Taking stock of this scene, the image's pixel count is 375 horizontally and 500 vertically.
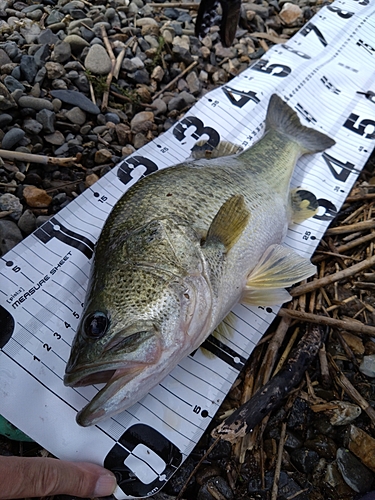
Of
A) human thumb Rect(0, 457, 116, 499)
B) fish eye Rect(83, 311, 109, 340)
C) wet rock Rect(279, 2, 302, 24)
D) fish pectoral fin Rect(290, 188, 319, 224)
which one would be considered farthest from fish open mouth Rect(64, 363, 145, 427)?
wet rock Rect(279, 2, 302, 24)

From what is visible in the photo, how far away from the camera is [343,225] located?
11.0 feet

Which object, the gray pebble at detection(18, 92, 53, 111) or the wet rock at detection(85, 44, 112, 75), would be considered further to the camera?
the wet rock at detection(85, 44, 112, 75)

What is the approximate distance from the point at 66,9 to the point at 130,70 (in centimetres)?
108

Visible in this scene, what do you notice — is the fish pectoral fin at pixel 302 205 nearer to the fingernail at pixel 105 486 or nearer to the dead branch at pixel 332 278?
the dead branch at pixel 332 278

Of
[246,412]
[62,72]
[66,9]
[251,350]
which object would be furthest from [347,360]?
[66,9]

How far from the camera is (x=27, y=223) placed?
2936mm

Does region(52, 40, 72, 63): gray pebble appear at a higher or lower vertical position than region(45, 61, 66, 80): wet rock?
higher

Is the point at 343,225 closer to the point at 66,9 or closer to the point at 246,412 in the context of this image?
the point at 246,412

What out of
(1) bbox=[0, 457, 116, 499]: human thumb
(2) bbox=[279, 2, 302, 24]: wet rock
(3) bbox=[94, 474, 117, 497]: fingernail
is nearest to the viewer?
(1) bbox=[0, 457, 116, 499]: human thumb

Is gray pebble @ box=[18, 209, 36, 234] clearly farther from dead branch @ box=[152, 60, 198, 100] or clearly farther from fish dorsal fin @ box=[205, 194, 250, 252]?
dead branch @ box=[152, 60, 198, 100]

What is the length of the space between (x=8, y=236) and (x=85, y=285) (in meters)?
0.61

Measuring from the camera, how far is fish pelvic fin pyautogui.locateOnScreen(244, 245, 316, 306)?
8.53ft

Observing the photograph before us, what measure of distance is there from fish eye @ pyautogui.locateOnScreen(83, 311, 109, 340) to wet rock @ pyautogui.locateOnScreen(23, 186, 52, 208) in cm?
138

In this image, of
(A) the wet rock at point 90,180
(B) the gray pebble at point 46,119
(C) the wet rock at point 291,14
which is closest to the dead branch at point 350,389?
(A) the wet rock at point 90,180
